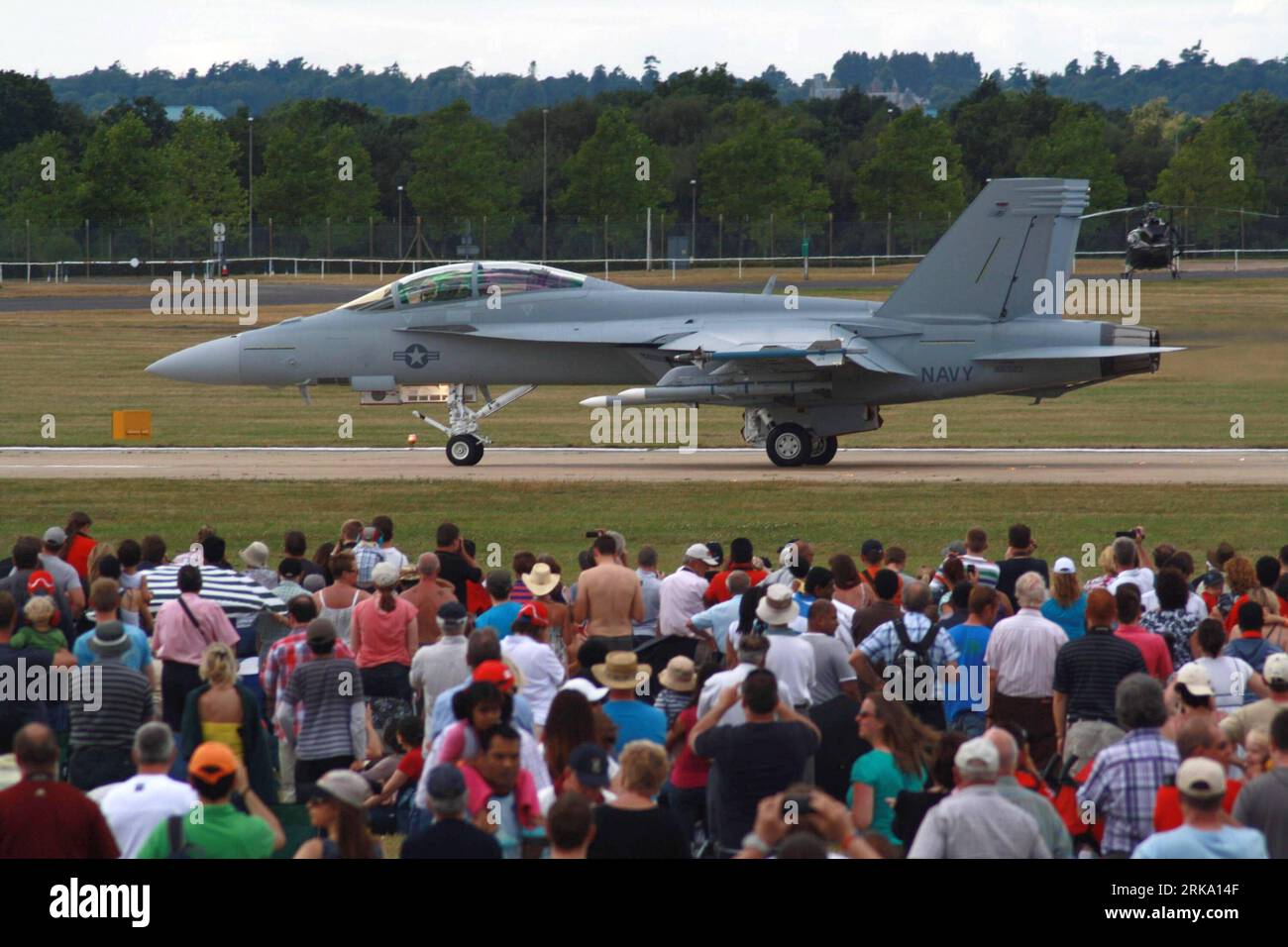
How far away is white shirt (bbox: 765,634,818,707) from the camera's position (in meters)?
8.98

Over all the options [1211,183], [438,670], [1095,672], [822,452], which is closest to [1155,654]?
[1095,672]

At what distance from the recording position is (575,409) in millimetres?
39156

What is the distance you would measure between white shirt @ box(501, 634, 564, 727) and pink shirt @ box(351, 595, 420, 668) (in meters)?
1.47

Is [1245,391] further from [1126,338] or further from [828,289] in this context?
[828,289]

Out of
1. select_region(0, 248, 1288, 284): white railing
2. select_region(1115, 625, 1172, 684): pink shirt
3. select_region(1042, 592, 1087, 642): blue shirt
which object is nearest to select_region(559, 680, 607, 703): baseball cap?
select_region(1115, 625, 1172, 684): pink shirt

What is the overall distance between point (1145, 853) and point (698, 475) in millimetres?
18875

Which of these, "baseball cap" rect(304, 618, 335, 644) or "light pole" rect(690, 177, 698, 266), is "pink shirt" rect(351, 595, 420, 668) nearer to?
"baseball cap" rect(304, 618, 335, 644)

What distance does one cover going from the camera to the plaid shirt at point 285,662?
30.6 ft

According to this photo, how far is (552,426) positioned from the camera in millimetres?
34531

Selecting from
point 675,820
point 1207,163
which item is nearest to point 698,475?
point 675,820

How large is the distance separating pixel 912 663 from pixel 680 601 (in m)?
2.48

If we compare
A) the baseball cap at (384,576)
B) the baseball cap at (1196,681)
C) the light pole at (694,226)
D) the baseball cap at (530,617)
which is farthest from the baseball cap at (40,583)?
the light pole at (694,226)

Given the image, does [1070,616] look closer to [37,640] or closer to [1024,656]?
[1024,656]

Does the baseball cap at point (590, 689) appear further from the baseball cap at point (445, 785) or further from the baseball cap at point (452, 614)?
the baseball cap at point (445, 785)
